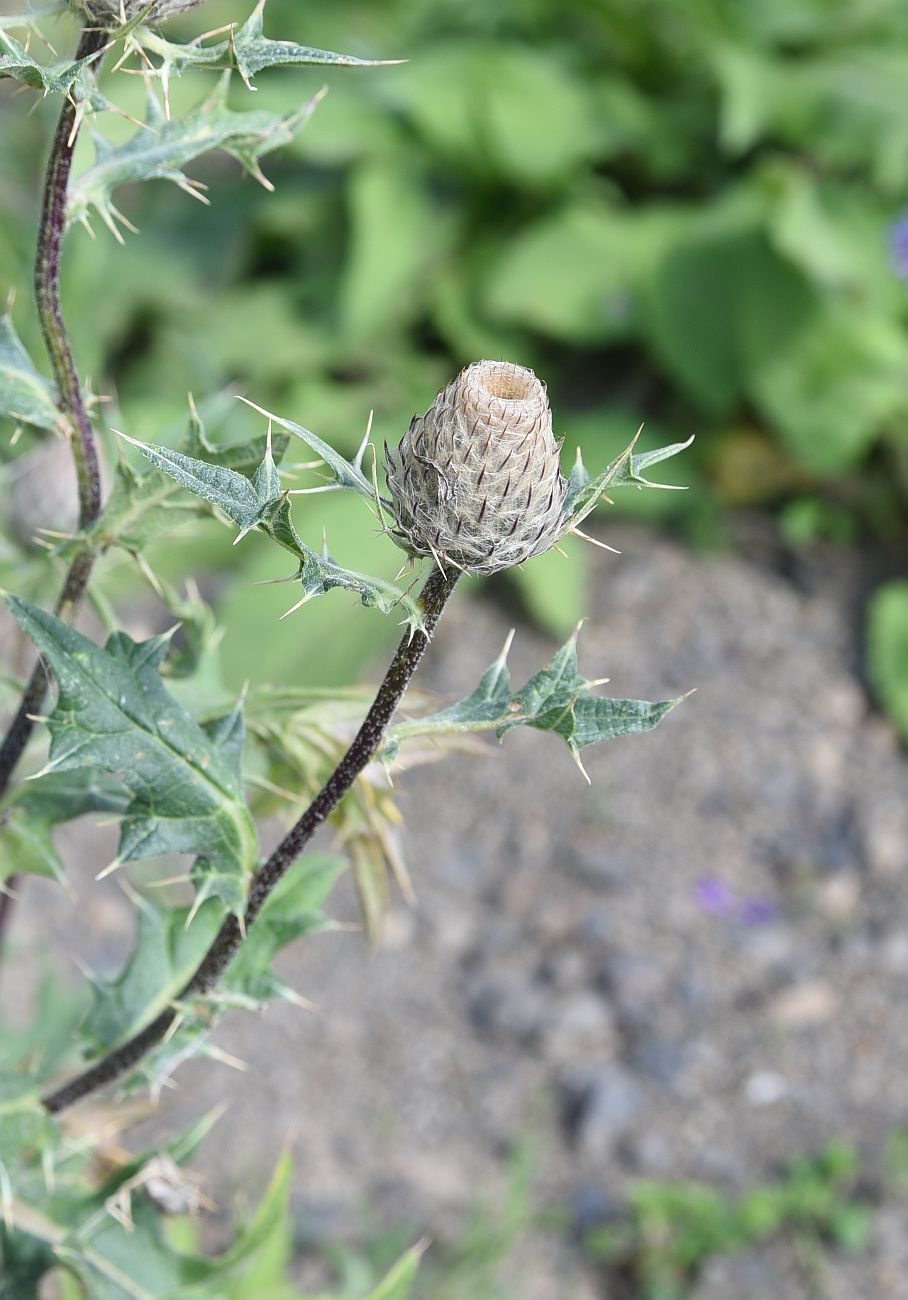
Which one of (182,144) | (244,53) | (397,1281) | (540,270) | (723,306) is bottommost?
(723,306)

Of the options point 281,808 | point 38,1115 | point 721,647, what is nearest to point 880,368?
point 721,647

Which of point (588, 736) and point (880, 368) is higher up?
point (588, 736)

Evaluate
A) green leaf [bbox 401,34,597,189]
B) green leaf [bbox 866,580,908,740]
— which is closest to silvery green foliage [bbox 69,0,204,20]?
green leaf [bbox 866,580,908,740]

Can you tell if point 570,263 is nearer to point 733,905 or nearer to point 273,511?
point 733,905

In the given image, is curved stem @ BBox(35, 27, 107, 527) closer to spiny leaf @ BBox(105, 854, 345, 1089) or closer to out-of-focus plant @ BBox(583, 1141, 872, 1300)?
spiny leaf @ BBox(105, 854, 345, 1089)

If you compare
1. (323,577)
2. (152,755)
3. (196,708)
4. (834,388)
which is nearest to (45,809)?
(196,708)

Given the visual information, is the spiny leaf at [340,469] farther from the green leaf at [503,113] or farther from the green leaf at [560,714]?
the green leaf at [503,113]

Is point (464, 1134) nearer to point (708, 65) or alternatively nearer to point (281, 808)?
point (281, 808)
